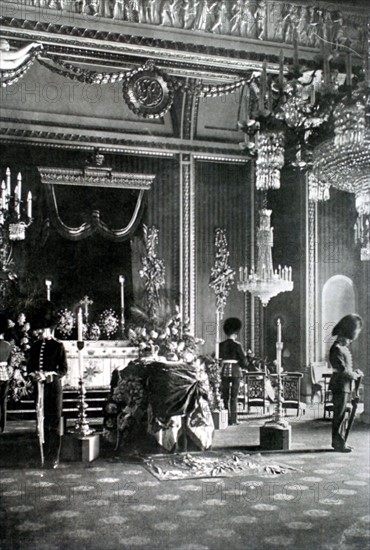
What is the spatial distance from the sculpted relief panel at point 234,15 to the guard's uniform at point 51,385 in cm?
380

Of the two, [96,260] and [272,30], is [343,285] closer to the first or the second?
[96,260]

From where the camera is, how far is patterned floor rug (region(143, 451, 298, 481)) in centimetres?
626

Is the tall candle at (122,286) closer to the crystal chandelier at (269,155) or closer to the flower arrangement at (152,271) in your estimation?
the flower arrangement at (152,271)

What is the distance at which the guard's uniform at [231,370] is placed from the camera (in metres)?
9.80

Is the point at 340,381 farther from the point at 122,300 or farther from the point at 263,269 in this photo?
the point at 122,300

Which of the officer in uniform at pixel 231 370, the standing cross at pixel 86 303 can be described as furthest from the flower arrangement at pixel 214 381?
the standing cross at pixel 86 303

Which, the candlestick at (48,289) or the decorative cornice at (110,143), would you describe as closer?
the candlestick at (48,289)

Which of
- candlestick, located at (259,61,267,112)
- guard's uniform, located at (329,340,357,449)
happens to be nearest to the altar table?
guard's uniform, located at (329,340,357,449)

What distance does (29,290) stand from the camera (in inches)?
454

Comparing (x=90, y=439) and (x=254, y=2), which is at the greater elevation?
(x=254, y=2)

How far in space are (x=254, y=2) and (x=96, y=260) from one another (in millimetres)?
5963

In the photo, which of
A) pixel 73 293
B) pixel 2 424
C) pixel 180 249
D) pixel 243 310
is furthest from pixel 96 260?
pixel 2 424

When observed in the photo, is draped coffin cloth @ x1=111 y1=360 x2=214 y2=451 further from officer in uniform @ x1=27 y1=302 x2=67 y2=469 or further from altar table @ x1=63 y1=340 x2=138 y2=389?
altar table @ x1=63 y1=340 x2=138 y2=389

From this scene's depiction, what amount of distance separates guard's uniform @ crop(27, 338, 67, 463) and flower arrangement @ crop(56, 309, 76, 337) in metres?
4.69
